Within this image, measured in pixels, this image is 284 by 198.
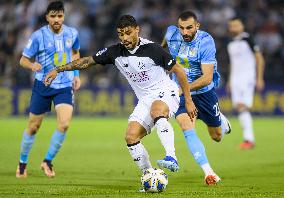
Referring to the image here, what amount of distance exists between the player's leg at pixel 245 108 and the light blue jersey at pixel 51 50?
534 cm

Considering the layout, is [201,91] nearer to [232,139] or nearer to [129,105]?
[232,139]

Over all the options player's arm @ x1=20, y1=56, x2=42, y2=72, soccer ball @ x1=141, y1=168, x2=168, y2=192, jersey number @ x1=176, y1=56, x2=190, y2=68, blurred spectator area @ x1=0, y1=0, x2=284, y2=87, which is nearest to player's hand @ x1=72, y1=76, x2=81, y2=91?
player's arm @ x1=20, y1=56, x2=42, y2=72

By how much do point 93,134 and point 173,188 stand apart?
9278mm

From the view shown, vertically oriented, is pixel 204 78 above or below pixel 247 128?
above

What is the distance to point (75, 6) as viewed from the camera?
76.5 ft

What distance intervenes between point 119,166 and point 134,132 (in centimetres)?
349

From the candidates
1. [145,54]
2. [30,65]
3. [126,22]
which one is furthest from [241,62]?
[126,22]

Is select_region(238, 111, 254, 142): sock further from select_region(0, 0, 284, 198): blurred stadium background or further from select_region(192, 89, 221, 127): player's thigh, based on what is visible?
select_region(192, 89, 221, 127): player's thigh

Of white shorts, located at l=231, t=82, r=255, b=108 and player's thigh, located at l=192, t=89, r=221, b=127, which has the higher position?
player's thigh, located at l=192, t=89, r=221, b=127

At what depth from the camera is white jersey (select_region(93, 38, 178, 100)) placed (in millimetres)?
9141

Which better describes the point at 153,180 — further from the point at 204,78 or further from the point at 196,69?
the point at 196,69

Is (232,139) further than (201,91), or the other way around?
(232,139)

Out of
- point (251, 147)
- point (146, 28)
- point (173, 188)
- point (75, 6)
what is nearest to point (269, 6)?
point (146, 28)

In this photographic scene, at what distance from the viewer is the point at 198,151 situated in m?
9.91
